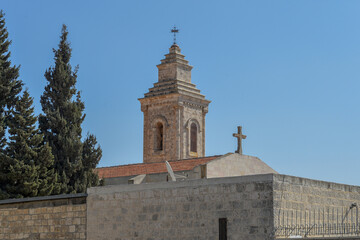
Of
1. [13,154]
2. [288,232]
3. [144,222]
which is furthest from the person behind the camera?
[13,154]

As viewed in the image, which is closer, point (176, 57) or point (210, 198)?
point (210, 198)

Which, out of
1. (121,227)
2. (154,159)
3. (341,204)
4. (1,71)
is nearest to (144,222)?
(121,227)

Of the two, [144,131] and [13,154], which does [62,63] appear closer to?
[13,154]

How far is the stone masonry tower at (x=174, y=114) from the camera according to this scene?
46594mm

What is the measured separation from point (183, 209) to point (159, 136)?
32931mm

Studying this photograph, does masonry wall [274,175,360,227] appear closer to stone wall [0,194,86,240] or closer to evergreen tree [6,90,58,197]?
stone wall [0,194,86,240]

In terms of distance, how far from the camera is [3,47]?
94.8 ft

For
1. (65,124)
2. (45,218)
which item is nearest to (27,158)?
(65,124)

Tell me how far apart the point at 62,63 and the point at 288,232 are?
19.6 meters

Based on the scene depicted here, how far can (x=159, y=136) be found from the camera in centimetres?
4800

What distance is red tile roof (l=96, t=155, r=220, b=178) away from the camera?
Answer: 115 feet

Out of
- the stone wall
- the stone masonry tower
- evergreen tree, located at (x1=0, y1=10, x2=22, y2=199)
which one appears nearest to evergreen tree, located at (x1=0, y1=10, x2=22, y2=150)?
evergreen tree, located at (x1=0, y1=10, x2=22, y2=199)

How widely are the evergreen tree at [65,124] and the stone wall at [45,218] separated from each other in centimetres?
1005

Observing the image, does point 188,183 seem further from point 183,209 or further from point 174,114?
point 174,114
